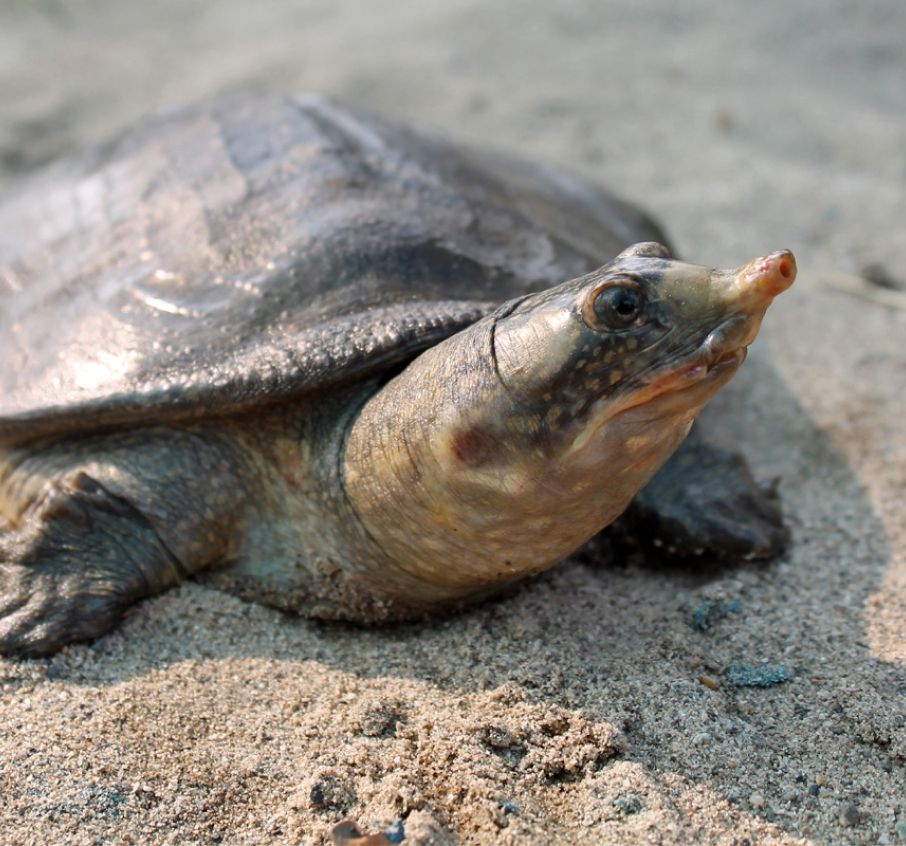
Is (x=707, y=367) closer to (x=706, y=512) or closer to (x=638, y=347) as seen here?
(x=638, y=347)

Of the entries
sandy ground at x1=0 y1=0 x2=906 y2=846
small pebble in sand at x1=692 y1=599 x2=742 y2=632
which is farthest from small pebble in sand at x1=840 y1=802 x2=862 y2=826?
small pebble in sand at x1=692 y1=599 x2=742 y2=632

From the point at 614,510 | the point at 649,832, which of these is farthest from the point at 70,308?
the point at 649,832

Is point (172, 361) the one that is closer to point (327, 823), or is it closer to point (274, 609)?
point (274, 609)

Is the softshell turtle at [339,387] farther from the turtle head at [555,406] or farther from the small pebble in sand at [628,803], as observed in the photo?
the small pebble in sand at [628,803]

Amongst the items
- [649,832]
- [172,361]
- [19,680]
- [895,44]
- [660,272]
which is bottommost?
[895,44]

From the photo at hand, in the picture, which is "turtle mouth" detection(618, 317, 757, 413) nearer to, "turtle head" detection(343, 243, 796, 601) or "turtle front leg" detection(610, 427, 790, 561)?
"turtle head" detection(343, 243, 796, 601)

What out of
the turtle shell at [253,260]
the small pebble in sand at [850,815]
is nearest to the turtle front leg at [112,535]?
the turtle shell at [253,260]
